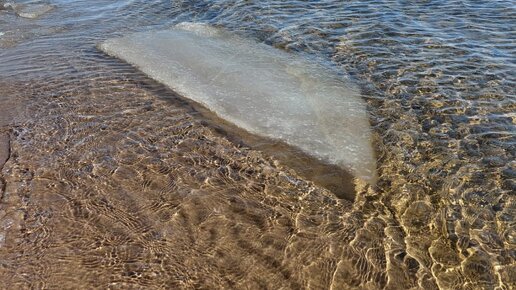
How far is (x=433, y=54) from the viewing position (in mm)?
7863

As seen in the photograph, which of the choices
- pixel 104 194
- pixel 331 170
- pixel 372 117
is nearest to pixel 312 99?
pixel 372 117

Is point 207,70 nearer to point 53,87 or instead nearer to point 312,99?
→ point 312,99

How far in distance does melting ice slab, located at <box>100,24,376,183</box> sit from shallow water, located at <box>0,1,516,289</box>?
32 cm

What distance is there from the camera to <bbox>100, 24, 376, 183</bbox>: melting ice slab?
5.88m

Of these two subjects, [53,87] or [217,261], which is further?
[53,87]

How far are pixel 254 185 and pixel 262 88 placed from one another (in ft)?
8.05

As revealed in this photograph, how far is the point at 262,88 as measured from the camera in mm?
7094

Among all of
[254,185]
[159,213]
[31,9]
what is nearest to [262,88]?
[254,185]

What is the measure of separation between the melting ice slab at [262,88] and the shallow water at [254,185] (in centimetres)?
32

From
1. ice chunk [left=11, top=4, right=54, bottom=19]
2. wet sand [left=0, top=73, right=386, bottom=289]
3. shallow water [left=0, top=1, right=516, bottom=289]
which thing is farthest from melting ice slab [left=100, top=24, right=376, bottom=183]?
ice chunk [left=11, top=4, right=54, bottom=19]

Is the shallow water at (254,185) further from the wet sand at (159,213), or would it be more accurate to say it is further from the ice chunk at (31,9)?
the ice chunk at (31,9)

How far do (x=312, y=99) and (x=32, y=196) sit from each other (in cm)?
416

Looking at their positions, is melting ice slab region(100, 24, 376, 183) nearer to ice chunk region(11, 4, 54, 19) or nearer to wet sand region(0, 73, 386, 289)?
wet sand region(0, 73, 386, 289)

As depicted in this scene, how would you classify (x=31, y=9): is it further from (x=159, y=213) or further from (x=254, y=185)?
(x=254, y=185)
